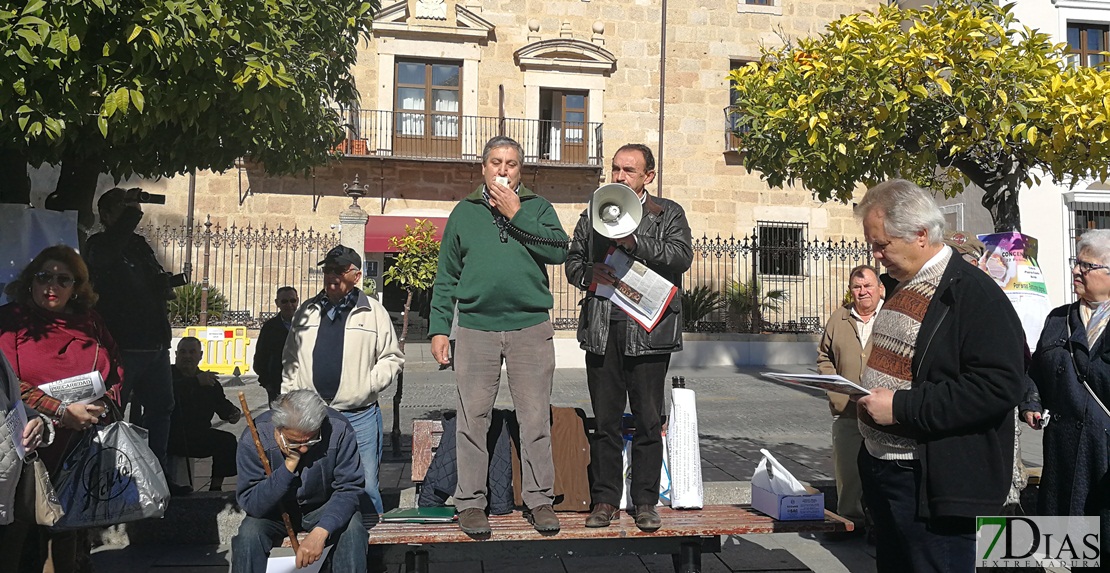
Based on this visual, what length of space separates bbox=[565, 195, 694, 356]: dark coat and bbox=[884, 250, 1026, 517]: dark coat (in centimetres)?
126

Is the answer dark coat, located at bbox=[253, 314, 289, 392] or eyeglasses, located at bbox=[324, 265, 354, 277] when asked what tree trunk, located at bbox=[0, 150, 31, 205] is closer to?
dark coat, located at bbox=[253, 314, 289, 392]

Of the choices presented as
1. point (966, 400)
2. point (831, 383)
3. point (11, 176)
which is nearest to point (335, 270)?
point (11, 176)

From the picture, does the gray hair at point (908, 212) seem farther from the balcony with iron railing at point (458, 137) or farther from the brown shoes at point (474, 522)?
the balcony with iron railing at point (458, 137)

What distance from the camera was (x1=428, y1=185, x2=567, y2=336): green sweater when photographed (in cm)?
379

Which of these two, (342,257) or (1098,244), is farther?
(342,257)

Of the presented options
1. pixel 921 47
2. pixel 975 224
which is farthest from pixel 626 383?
pixel 975 224

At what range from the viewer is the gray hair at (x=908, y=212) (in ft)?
8.95

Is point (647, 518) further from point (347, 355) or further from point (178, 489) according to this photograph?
point (178, 489)

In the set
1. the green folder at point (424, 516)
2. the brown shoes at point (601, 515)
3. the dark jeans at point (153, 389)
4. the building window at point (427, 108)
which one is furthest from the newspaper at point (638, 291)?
the building window at point (427, 108)

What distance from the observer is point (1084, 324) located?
415cm

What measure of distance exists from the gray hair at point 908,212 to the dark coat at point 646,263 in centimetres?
112

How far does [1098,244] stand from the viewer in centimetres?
414

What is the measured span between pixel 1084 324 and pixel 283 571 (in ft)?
14.0

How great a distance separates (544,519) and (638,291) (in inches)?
45.6
